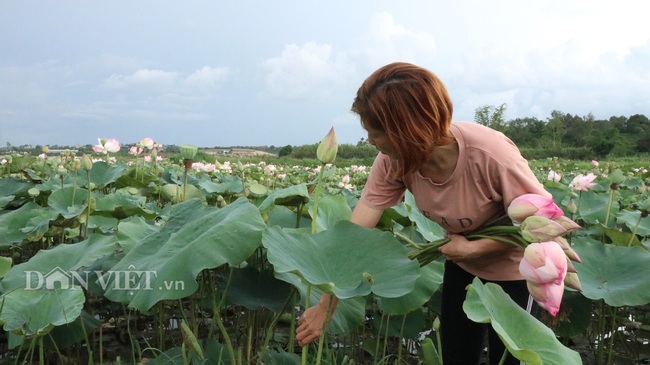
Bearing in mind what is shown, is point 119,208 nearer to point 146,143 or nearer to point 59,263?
point 59,263

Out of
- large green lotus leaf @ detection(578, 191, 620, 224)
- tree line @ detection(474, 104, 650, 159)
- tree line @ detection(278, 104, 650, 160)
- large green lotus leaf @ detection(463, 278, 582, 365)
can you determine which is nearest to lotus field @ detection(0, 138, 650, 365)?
large green lotus leaf @ detection(463, 278, 582, 365)

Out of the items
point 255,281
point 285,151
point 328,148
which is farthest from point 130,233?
point 285,151

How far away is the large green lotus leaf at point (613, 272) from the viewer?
1.40 m

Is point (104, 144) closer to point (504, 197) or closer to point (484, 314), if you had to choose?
point (504, 197)

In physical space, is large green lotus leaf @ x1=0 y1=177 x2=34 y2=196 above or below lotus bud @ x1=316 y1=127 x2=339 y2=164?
below

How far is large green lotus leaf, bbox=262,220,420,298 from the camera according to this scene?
0.93 meters

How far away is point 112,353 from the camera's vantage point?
5.47ft

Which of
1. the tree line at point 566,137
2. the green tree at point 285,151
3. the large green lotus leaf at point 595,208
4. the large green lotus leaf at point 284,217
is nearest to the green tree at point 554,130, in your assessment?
the tree line at point 566,137

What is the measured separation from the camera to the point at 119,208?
1.70 metres

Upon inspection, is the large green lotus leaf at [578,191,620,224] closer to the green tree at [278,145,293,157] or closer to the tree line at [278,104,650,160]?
the tree line at [278,104,650,160]

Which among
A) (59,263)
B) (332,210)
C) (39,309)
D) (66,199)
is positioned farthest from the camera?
(66,199)

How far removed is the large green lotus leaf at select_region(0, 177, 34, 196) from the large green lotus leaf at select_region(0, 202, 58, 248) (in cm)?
71

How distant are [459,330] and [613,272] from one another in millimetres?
487

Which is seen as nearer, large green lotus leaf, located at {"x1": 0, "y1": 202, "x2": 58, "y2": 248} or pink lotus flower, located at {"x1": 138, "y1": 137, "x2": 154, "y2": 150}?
large green lotus leaf, located at {"x1": 0, "y1": 202, "x2": 58, "y2": 248}
